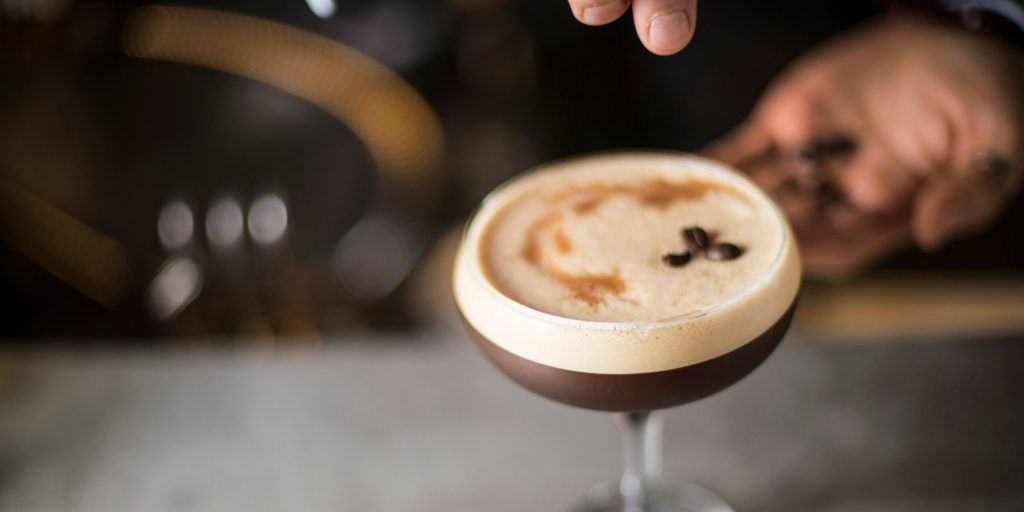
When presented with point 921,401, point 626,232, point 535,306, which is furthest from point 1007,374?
point 535,306

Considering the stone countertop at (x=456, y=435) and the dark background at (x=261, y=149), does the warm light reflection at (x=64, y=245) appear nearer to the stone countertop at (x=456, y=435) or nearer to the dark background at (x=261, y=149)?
the dark background at (x=261, y=149)

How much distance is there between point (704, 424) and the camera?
1.27 meters

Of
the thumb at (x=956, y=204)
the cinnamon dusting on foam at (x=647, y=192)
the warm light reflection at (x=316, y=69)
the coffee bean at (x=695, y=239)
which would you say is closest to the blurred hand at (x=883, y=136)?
the thumb at (x=956, y=204)

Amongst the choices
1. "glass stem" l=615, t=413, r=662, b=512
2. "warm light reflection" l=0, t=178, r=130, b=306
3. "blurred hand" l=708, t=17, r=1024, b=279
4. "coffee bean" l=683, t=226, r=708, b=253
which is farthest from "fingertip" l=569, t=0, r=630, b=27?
"warm light reflection" l=0, t=178, r=130, b=306

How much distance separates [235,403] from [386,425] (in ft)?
0.75

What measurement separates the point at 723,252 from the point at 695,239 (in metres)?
0.03

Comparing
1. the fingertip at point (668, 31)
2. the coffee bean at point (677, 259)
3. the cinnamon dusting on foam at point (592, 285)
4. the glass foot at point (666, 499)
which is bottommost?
the glass foot at point (666, 499)

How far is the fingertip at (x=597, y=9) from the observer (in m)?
0.83

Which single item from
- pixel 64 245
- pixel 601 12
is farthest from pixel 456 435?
pixel 64 245

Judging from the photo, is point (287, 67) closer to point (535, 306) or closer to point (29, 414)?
point (29, 414)

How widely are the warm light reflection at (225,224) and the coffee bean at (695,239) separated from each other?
152cm

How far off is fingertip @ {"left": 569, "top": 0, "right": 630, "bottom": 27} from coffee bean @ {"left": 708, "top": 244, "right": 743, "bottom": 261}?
254 mm

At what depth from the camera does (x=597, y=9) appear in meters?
0.84

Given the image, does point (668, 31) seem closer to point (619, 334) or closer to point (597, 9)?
point (597, 9)
